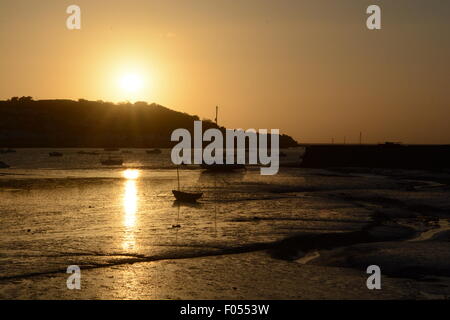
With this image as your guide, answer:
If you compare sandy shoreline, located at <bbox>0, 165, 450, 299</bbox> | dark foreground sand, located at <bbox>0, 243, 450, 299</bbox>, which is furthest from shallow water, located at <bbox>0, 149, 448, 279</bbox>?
dark foreground sand, located at <bbox>0, 243, 450, 299</bbox>

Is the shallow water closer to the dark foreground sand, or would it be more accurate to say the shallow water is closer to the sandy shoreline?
the sandy shoreline

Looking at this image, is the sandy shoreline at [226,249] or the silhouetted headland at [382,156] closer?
the sandy shoreline at [226,249]

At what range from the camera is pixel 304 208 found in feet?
133

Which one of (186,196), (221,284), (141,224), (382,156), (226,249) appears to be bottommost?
(382,156)

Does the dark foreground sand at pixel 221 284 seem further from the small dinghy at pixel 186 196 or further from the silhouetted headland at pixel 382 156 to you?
the silhouetted headland at pixel 382 156

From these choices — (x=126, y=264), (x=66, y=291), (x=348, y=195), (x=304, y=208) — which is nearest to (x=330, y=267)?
(x=126, y=264)

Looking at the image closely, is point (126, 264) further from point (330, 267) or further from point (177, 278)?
point (330, 267)

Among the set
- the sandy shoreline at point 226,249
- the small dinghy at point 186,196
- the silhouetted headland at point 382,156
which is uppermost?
the sandy shoreline at point 226,249

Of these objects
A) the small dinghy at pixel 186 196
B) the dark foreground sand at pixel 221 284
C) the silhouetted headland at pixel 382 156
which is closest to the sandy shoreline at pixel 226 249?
the dark foreground sand at pixel 221 284

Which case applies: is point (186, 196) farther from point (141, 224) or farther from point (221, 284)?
point (221, 284)


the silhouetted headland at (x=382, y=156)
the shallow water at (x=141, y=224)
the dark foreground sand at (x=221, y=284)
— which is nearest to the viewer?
the dark foreground sand at (x=221, y=284)

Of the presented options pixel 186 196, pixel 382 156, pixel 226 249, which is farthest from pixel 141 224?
pixel 382 156


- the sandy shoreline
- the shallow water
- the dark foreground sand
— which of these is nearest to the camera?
the dark foreground sand
